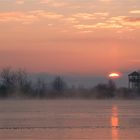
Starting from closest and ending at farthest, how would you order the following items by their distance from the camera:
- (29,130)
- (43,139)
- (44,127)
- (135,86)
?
(43,139)
(29,130)
(44,127)
(135,86)

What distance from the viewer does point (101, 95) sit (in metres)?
165

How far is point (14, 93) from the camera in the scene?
152m

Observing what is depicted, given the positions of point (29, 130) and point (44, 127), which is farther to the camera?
point (44, 127)

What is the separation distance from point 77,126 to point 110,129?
118 inches

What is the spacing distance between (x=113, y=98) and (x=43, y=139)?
136106 millimetres

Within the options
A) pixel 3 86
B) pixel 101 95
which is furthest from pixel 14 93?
pixel 101 95

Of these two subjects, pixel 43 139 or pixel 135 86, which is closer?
pixel 43 139

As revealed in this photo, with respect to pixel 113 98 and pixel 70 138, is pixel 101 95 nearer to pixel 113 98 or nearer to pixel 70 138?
pixel 113 98

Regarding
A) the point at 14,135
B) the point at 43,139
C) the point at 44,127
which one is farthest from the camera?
the point at 44,127

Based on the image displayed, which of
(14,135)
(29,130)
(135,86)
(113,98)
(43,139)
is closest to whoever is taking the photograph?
(43,139)

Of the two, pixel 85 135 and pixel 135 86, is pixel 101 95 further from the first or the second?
pixel 85 135

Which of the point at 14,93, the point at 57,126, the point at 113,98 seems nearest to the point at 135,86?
the point at 113,98

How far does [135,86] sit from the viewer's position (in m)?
145

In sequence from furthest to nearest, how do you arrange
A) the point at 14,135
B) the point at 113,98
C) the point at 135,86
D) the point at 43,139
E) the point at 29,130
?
1. the point at 113,98
2. the point at 135,86
3. the point at 29,130
4. the point at 14,135
5. the point at 43,139
